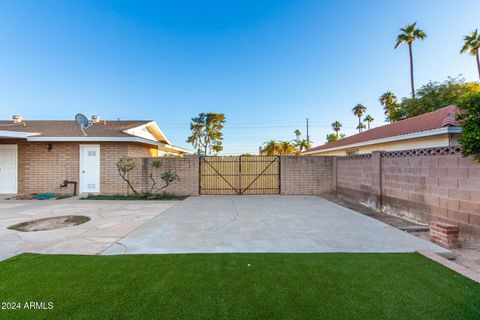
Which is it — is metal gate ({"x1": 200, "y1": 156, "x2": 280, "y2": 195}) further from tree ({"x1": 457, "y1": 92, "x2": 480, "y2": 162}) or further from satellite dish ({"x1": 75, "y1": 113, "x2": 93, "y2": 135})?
tree ({"x1": 457, "y1": 92, "x2": 480, "y2": 162})

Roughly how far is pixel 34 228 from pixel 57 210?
6.77 ft

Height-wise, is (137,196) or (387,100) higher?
(387,100)

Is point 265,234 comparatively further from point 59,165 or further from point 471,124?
point 59,165

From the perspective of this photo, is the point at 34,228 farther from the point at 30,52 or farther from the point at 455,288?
the point at 30,52

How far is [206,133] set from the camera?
93.0 feet

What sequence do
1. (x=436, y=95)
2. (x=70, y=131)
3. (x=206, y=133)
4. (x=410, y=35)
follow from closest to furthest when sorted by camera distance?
1. (x=70, y=131)
2. (x=436, y=95)
3. (x=410, y=35)
4. (x=206, y=133)

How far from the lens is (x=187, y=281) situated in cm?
245

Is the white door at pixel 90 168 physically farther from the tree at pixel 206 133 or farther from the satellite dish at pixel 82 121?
the tree at pixel 206 133

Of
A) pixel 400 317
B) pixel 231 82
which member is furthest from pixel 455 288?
pixel 231 82

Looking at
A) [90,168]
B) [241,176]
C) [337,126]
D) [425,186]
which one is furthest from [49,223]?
[337,126]

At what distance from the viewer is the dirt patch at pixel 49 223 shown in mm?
4686

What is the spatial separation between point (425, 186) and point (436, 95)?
52.7ft

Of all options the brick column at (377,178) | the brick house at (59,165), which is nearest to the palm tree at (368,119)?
the brick column at (377,178)

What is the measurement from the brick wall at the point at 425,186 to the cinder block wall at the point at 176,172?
6.85 meters
